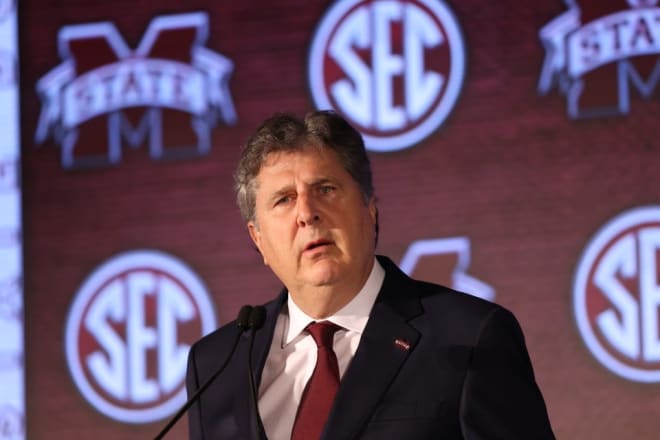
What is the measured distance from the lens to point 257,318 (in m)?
2.24

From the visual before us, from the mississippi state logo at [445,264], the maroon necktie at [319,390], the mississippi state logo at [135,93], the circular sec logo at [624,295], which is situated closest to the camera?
the maroon necktie at [319,390]

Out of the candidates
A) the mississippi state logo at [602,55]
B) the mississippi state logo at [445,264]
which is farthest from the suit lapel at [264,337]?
the mississippi state logo at [602,55]

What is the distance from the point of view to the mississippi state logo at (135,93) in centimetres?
382

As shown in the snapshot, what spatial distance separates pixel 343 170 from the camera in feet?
7.68

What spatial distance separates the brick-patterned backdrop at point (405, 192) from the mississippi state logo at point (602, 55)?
2 cm

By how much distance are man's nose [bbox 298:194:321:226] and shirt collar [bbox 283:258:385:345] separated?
18cm

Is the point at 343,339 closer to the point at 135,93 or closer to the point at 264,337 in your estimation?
the point at 264,337

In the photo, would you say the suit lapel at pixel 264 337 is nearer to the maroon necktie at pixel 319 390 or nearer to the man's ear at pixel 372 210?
the maroon necktie at pixel 319 390

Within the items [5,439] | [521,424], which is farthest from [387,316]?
[5,439]

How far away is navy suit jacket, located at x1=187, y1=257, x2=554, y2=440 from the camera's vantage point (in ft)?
6.90

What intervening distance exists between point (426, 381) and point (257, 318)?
326 millimetres

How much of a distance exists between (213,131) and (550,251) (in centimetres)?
108

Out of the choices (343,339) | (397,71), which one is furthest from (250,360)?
(397,71)

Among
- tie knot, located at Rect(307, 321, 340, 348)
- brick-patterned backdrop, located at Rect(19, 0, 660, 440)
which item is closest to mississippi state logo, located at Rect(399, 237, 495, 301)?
brick-patterned backdrop, located at Rect(19, 0, 660, 440)
